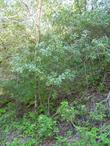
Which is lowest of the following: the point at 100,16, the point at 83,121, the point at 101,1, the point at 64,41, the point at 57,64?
the point at 83,121

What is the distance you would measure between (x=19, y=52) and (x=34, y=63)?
70 centimetres

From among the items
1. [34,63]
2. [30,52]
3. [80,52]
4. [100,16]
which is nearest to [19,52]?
[30,52]

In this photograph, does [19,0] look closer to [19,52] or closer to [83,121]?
[19,52]

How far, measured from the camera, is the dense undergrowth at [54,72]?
15.3ft

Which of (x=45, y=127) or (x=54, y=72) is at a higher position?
(x=54, y=72)

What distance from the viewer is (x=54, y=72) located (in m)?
4.95

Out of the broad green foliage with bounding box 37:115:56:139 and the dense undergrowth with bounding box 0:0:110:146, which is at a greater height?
the dense undergrowth with bounding box 0:0:110:146

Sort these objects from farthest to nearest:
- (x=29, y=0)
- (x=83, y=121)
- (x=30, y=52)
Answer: (x=29, y=0) → (x=30, y=52) → (x=83, y=121)

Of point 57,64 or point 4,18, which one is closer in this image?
point 57,64

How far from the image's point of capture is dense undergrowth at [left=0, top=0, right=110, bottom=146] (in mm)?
4652

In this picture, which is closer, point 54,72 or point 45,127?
point 45,127

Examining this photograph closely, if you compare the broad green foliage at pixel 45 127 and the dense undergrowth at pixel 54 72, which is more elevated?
the dense undergrowth at pixel 54 72

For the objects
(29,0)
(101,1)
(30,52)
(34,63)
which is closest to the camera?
(34,63)

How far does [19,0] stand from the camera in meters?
6.17
